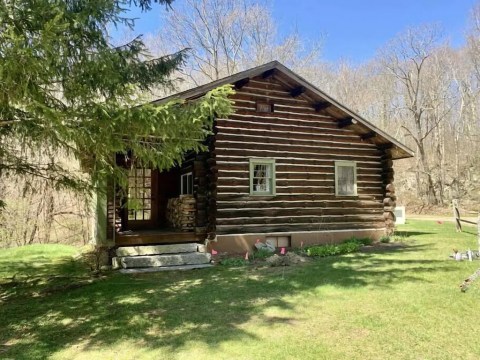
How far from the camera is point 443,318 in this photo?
5824 millimetres

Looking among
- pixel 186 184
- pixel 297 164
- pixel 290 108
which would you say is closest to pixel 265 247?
pixel 297 164

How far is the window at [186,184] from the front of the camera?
45.1ft

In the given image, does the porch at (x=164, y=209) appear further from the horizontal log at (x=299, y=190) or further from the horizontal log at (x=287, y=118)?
the horizontal log at (x=287, y=118)

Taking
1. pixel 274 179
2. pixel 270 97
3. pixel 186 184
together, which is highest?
pixel 270 97

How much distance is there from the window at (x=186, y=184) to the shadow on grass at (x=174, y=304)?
14.4 ft

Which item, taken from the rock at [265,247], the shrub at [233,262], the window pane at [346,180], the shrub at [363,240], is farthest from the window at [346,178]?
the shrub at [233,262]

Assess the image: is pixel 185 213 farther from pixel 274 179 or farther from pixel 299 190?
pixel 299 190

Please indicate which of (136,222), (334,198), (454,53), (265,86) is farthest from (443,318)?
(454,53)

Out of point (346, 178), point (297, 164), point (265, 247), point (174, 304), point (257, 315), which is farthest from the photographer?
point (346, 178)

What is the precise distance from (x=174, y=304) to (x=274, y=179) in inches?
274

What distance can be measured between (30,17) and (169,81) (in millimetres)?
4615

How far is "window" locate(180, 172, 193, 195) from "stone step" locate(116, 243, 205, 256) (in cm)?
268

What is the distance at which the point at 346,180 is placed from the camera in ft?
48.1

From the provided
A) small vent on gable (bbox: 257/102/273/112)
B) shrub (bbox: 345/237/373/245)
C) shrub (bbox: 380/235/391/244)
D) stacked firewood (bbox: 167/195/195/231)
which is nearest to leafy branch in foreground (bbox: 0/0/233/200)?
stacked firewood (bbox: 167/195/195/231)
